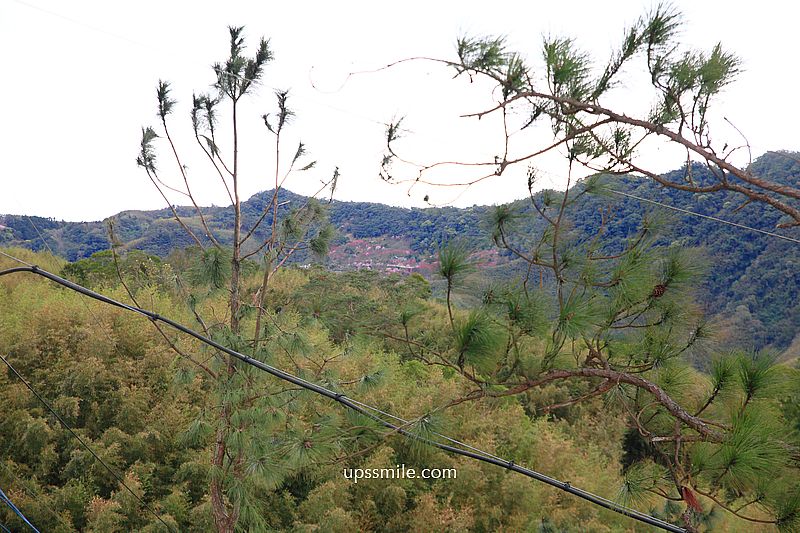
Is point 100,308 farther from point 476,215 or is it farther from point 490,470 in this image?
point 476,215

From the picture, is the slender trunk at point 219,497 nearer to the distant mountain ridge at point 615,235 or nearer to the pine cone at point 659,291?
the distant mountain ridge at point 615,235

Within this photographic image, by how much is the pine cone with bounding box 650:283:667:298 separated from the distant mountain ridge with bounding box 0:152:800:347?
113 mm

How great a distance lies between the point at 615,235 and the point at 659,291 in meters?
0.42

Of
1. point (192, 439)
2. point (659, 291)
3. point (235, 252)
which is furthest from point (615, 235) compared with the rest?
point (192, 439)

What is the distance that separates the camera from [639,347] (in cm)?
137

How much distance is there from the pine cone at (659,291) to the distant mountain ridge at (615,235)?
113 millimetres

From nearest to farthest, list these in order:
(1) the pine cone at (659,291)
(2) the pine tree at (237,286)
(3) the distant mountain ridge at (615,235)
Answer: (1) the pine cone at (659,291), (3) the distant mountain ridge at (615,235), (2) the pine tree at (237,286)

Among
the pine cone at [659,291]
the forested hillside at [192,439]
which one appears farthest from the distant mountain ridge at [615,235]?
the forested hillside at [192,439]

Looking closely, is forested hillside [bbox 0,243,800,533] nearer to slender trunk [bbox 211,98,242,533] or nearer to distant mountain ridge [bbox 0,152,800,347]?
slender trunk [bbox 211,98,242,533]

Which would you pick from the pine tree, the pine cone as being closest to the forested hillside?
the pine tree

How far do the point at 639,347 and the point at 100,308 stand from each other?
4.55 meters

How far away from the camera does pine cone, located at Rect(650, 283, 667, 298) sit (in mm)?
1235

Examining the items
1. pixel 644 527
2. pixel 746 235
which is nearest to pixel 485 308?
pixel 644 527

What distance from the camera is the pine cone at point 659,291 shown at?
1.24 meters
